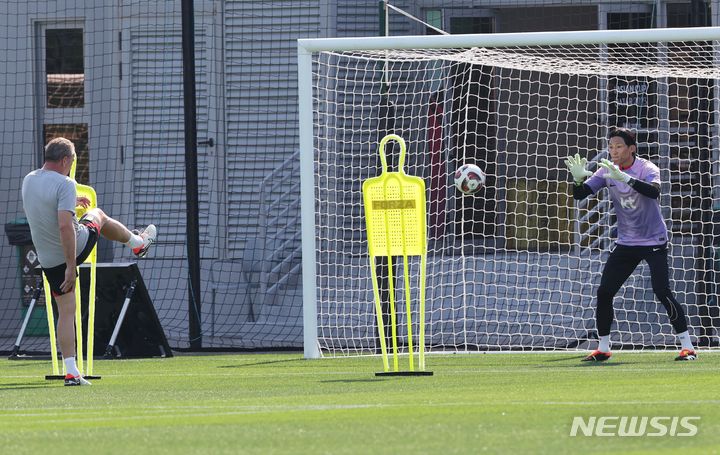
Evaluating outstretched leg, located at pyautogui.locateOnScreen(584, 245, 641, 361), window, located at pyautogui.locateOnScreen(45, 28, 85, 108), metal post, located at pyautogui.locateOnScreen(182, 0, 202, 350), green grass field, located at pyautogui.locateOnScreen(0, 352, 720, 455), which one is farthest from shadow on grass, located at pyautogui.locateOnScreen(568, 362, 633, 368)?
window, located at pyautogui.locateOnScreen(45, 28, 85, 108)

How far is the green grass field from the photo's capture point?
19.3 ft

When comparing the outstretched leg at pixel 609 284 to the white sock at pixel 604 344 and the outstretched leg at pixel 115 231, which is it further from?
the outstretched leg at pixel 115 231

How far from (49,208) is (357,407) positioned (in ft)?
10.7

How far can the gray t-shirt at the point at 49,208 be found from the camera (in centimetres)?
955

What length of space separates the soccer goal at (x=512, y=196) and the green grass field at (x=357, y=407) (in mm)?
2427

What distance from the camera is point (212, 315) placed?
15.9 m

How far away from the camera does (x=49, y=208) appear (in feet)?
31.7

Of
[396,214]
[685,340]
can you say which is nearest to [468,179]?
[396,214]

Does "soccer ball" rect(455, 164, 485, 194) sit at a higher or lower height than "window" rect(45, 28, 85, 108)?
lower

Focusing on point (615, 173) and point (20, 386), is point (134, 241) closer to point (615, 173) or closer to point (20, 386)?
point (20, 386)

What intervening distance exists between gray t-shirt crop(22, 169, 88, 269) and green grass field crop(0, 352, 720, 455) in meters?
0.96

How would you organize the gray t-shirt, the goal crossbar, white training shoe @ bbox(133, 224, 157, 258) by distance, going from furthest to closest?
the goal crossbar < white training shoe @ bbox(133, 224, 157, 258) < the gray t-shirt

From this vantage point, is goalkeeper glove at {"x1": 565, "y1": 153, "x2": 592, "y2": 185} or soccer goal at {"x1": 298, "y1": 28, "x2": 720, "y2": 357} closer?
goalkeeper glove at {"x1": 565, "y1": 153, "x2": 592, "y2": 185}

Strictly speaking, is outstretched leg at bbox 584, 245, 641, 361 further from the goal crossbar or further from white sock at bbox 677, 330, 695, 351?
the goal crossbar
